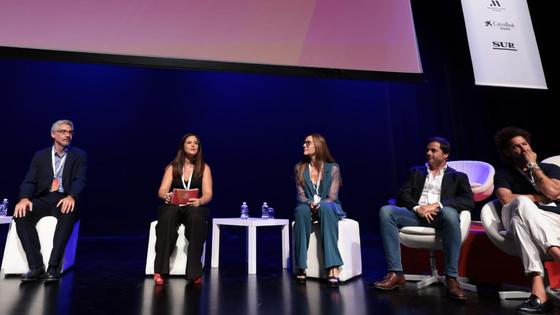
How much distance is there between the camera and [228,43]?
13.0 ft

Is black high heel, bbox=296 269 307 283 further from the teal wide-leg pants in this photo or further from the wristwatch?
the wristwatch

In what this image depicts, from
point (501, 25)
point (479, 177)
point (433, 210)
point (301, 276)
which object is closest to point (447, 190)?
point (433, 210)

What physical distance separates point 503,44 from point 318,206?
2.60 meters

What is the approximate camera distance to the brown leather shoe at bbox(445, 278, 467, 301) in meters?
→ 2.13

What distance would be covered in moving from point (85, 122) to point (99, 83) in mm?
595

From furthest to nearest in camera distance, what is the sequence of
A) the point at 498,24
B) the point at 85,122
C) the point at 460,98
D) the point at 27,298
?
the point at 85,122, the point at 460,98, the point at 498,24, the point at 27,298

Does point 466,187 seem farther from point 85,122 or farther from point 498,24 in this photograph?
point 85,122

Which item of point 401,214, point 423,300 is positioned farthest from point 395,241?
point 423,300

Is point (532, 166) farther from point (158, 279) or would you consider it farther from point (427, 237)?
point (158, 279)

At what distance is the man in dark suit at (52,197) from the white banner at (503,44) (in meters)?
3.69

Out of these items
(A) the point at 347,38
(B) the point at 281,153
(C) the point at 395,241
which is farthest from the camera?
(B) the point at 281,153

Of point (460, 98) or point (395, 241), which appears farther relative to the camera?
point (460, 98)

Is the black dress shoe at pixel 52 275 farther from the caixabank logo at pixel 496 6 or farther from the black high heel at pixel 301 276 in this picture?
the caixabank logo at pixel 496 6

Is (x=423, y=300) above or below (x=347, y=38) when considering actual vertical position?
below
